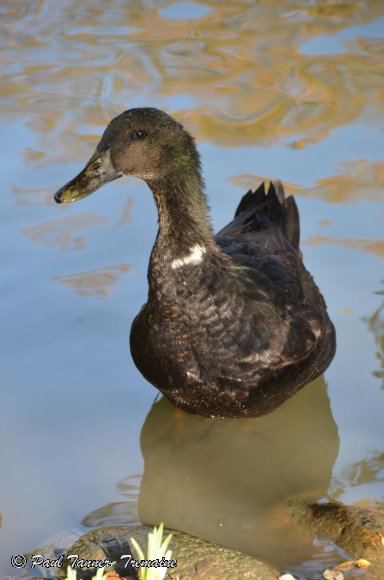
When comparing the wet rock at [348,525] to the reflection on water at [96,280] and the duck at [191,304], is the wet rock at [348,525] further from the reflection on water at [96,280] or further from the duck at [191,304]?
the reflection on water at [96,280]

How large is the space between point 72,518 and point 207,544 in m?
0.80

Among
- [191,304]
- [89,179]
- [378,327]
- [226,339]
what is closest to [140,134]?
[89,179]

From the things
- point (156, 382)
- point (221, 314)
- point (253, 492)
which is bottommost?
point (253, 492)

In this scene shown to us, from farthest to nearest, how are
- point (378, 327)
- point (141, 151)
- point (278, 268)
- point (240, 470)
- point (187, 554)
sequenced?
point (378, 327), point (278, 268), point (240, 470), point (141, 151), point (187, 554)

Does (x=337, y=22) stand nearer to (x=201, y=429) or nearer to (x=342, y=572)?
(x=201, y=429)

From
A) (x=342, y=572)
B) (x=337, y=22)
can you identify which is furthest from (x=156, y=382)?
(x=337, y=22)

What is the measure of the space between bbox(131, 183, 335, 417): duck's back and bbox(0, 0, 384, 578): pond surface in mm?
378

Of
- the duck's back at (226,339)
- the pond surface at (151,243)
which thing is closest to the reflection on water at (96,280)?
the pond surface at (151,243)

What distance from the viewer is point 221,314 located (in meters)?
4.97

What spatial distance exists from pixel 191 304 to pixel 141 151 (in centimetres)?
81

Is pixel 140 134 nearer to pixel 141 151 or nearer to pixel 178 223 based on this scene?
pixel 141 151

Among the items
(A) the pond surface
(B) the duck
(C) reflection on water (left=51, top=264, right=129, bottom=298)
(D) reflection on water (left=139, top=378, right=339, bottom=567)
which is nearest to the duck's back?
(B) the duck

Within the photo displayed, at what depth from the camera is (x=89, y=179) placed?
502 cm

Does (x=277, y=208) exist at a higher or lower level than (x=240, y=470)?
higher
